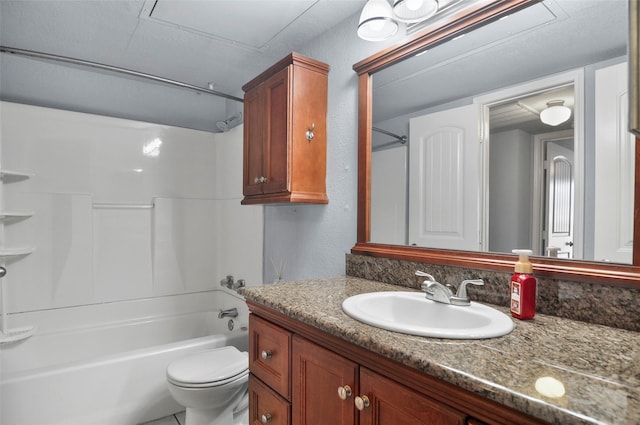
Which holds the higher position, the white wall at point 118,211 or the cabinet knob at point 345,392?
the white wall at point 118,211

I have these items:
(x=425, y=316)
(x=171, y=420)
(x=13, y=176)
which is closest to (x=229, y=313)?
(x=171, y=420)

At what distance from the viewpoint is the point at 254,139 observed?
6.31 feet

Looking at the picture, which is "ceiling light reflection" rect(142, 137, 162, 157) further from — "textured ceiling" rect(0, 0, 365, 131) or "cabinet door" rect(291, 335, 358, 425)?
"cabinet door" rect(291, 335, 358, 425)

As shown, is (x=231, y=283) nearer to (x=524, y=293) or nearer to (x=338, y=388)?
(x=338, y=388)

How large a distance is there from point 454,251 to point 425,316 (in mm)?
273

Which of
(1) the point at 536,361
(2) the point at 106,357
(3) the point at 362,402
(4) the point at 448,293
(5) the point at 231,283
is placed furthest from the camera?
(5) the point at 231,283

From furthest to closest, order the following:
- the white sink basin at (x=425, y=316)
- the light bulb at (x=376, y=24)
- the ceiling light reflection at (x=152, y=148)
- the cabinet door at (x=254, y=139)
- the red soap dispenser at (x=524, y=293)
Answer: the ceiling light reflection at (x=152, y=148) → the cabinet door at (x=254, y=139) → the light bulb at (x=376, y=24) → the red soap dispenser at (x=524, y=293) → the white sink basin at (x=425, y=316)

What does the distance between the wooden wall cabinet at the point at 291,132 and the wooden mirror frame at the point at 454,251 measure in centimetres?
23

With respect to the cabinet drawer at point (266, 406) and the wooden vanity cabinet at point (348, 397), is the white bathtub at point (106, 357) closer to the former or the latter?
the cabinet drawer at point (266, 406)

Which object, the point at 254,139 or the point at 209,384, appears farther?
the point at 254,139

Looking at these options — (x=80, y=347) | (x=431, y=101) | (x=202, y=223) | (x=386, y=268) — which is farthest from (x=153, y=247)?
(x=431, y=101)

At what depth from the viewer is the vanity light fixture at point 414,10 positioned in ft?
4.28

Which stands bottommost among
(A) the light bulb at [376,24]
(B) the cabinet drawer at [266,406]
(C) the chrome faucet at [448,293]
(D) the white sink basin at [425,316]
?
(B) the cabinet drawer at [266,406]

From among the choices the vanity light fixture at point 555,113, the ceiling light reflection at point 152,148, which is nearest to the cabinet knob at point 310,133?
the vanity light fixture at point 555,113
